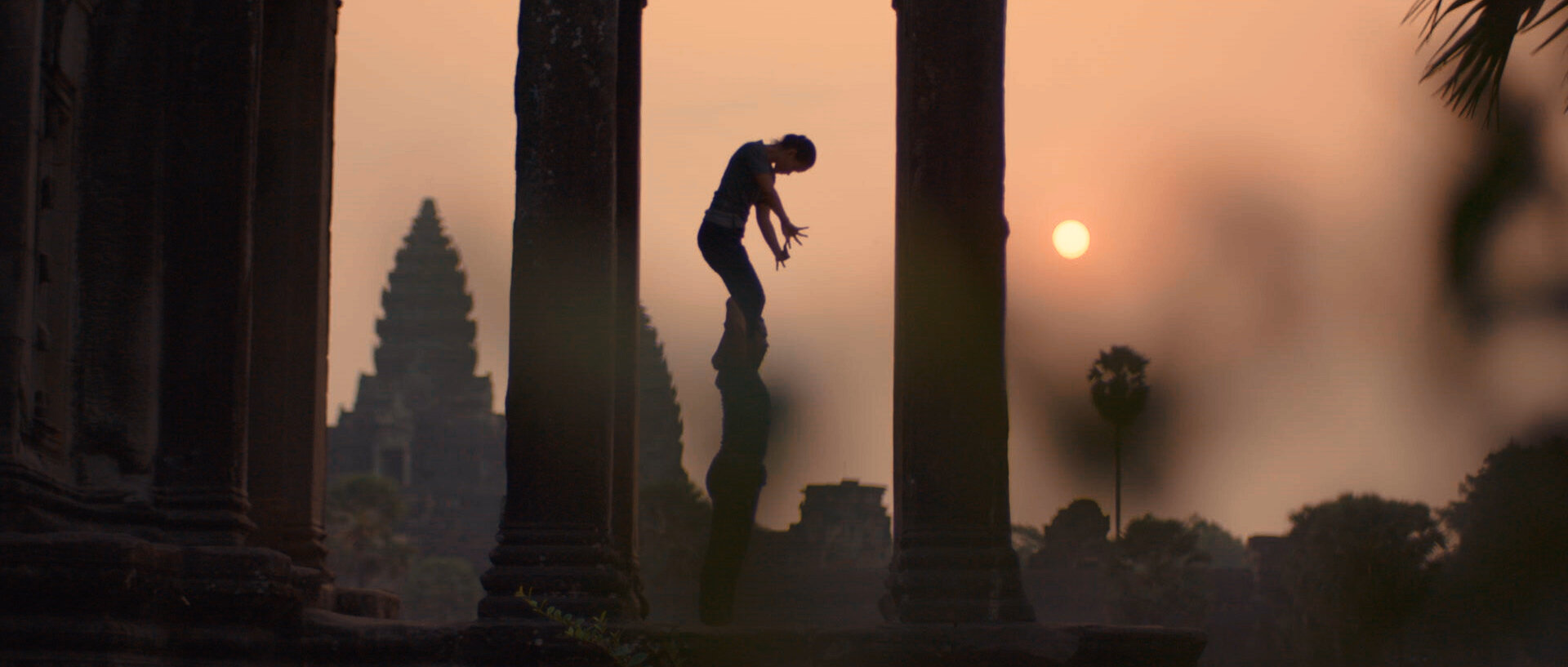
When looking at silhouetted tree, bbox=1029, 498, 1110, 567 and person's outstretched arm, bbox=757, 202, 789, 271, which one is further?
silhouetted tree, bbox=1029, 498, 1110, 567

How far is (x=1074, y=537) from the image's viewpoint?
83688mm

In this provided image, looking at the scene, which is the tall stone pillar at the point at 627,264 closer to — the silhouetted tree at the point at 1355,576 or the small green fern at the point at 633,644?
the small green fern at the point at 633,644

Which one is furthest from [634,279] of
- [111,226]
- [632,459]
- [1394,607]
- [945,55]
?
[1394,607]

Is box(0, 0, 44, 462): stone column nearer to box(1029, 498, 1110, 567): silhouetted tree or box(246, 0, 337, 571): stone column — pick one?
box(246, 0, 337, 571): stone column

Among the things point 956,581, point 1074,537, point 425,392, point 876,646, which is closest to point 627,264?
point 956,581

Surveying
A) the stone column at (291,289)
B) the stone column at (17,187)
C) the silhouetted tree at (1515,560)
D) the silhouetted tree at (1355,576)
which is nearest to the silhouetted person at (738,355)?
the stone column at (291,289)

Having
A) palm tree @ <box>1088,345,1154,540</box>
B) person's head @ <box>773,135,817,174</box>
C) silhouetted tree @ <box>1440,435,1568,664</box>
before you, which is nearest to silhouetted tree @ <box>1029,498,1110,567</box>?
palm tree @ <box>1088,345,1154,540</box>

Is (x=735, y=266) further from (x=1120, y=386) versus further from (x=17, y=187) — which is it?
(x=1120, y=386)

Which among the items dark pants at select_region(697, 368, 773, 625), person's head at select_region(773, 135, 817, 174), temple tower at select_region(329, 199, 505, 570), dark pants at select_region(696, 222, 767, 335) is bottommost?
dark pants at select_region(697, 368, 773, 625)

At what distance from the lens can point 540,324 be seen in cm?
1204

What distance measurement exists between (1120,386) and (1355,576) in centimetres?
1753

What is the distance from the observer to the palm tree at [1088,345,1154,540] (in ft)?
275

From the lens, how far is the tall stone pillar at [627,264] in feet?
44.2

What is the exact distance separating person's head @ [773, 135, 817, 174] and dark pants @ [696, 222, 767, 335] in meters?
0.52
